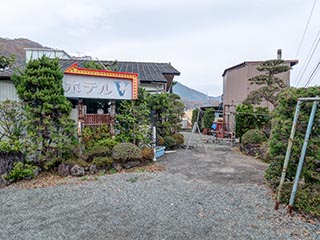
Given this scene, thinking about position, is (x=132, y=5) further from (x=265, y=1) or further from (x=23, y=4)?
(x=265, y=1)

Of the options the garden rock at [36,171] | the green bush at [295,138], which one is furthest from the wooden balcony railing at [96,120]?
the green bush at [295,138]

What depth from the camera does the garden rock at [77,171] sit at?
5617 mm

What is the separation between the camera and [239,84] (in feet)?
53.8

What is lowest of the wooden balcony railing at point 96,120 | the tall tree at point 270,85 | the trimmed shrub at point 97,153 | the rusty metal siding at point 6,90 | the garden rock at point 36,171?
the garden rock at point 36,171

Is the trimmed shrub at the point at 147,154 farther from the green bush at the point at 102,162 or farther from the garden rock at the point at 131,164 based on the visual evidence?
the green bush at the point at 102,162

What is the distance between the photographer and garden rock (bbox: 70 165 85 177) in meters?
5.62

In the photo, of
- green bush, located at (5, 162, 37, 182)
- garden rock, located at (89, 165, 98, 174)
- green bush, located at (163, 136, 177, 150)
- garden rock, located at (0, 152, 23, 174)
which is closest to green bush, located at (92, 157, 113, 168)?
garden rock, located at (89, 165, 98, 174)

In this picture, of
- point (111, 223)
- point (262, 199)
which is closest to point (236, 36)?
point (262, 199)

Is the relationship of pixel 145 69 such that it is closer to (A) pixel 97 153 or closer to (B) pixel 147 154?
(B) pixel 147 154

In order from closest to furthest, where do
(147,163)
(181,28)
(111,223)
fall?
(111,223), (147,163), (181,28)

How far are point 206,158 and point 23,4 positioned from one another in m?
9.39

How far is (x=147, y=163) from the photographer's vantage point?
6965 millimetres

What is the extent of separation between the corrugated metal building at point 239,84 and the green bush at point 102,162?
32.1ft

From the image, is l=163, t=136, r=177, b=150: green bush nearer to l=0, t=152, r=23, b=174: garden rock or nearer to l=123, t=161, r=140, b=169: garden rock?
l=123, t=161, r=140, b=169: garden rock
